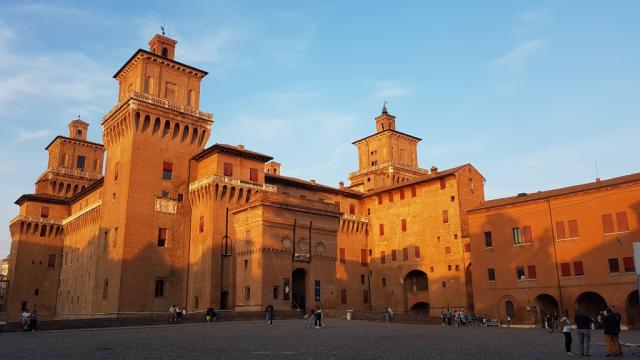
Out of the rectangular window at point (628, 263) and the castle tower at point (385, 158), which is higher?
the castle tower at point (385, 158)

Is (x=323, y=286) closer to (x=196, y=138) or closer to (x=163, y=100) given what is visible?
(x=196, y=138)

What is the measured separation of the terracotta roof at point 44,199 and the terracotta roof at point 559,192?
49902 mm

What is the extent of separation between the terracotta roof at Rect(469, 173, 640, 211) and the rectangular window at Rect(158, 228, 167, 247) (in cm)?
2872

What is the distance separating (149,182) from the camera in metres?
47.8

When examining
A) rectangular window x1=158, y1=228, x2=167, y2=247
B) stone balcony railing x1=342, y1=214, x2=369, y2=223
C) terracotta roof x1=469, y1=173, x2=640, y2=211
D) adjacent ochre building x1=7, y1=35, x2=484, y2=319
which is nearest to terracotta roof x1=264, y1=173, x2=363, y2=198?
adjacent ochre building x1=7, y1=35, x2=484, y2=319

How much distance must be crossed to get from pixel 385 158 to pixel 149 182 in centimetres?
4027

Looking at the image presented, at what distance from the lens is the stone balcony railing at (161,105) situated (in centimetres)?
4791

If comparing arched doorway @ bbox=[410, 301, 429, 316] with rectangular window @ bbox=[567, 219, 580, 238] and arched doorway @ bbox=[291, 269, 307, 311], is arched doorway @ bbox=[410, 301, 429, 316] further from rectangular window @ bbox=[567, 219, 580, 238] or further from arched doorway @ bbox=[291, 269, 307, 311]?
rectangular window @ bbox=[567, 219, 580, 238]

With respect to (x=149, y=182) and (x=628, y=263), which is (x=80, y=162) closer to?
(x=149, y=182)

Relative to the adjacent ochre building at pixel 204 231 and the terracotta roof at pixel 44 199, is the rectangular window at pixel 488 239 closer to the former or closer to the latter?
the adjacent ochre building at pixel 204 231

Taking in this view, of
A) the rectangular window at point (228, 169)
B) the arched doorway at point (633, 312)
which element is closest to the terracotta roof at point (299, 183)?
the rectangular window at point (228, 169)

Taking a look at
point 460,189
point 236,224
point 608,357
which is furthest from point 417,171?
point 608,357

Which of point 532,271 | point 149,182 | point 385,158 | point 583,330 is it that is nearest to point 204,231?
point 149,182

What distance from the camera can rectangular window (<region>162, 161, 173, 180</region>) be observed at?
49.2 metres
